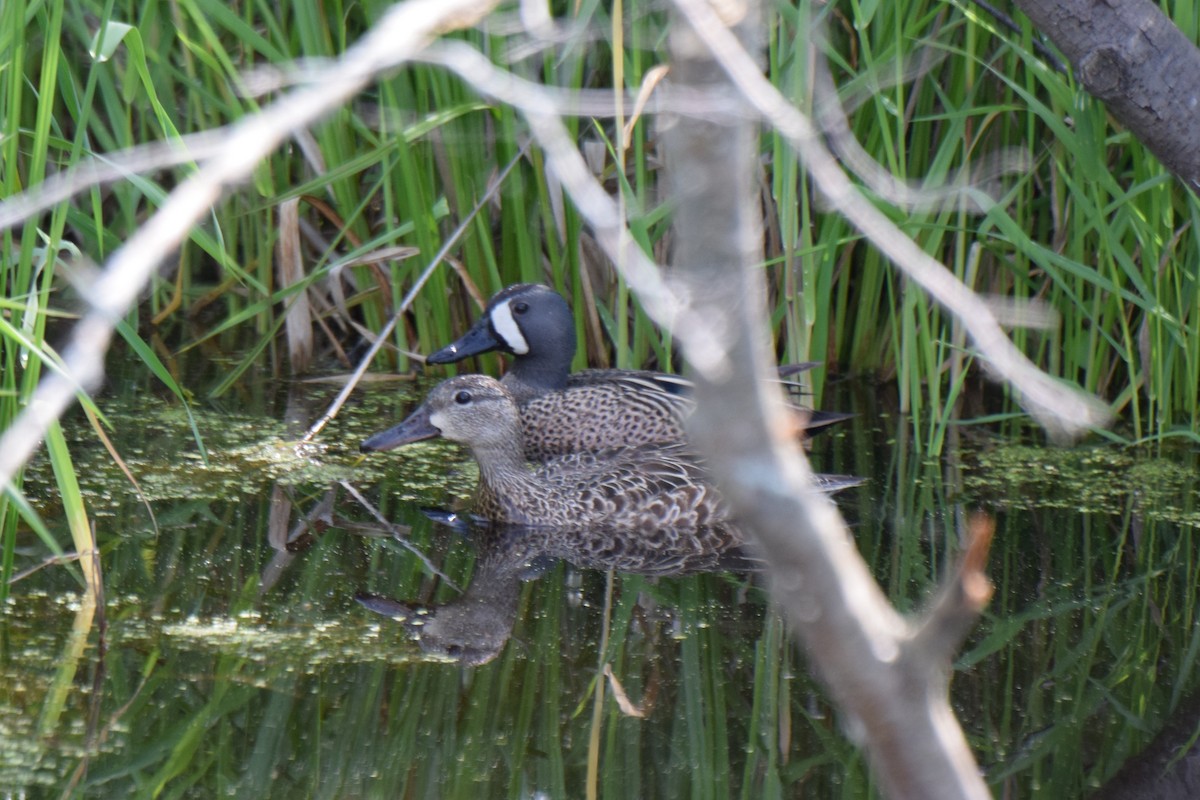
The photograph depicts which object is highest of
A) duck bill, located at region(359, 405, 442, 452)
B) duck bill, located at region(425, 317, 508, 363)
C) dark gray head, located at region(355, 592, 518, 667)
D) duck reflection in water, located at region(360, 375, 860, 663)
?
duck bill, located at region(425, 317, 508, 363)

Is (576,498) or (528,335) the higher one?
(528,335)

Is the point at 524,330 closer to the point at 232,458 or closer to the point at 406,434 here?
the point at 406,434

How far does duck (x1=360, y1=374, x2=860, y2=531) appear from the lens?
4.10 meters

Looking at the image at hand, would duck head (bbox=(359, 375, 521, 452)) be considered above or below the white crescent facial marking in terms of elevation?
below

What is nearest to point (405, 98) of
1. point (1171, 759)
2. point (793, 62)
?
point (793, 62)

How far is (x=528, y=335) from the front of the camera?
4711 mm

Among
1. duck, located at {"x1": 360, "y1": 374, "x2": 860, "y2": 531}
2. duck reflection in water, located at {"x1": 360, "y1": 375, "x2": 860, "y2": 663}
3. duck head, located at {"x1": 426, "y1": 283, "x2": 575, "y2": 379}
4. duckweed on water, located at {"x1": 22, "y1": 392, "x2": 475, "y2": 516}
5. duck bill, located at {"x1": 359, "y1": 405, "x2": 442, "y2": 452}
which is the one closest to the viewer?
duck reflection in water, located at {"x1": 360, "y1": 375, "x2": 860, "y2": 663}

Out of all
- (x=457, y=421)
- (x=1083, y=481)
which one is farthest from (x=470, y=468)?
(x=1083, y=481)

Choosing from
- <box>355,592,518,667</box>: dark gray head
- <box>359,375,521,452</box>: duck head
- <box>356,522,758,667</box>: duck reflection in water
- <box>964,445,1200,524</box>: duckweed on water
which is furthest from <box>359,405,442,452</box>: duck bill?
<box>964,445,1200,524</box>: duckweed on water

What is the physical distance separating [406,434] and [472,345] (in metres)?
0.57

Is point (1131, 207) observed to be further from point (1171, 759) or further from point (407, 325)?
point (407, 325)

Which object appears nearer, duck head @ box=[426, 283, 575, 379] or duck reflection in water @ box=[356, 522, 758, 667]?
duck reflection in water @ box=[356, 522, 758, 667]

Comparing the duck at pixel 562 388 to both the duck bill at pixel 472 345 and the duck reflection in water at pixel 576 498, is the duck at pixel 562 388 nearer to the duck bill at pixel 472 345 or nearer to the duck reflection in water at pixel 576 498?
the duck bill at pixel 472 345

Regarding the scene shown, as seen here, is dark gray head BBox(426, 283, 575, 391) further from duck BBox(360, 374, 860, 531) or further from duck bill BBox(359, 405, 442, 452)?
duck bill BBox(359, 405, 442, 452)
